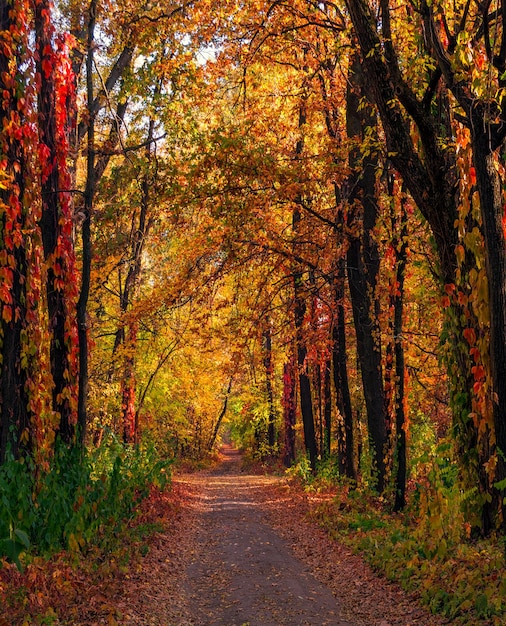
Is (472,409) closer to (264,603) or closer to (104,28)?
(264,603)

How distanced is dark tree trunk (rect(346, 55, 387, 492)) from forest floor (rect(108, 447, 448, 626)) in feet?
7.59

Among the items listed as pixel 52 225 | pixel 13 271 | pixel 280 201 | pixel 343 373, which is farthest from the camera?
pixel 343 373

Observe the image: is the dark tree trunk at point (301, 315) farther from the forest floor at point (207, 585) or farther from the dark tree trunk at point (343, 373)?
the forest floor at point (207, 585)

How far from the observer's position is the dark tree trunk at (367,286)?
39.0 ft

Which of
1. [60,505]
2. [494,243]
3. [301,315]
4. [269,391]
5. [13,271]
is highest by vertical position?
[301,315]

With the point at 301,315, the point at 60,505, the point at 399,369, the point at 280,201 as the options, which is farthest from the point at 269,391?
the point at 60,505

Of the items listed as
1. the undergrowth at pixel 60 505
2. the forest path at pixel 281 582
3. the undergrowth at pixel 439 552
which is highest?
the undergrowth at pixel 60 505


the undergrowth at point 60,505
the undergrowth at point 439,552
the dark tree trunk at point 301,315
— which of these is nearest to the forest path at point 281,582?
the undergrowth at point 439,552

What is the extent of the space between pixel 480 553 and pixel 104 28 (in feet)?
33.0

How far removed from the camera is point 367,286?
12.1 m

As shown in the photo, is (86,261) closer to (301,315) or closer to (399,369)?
(399,369)

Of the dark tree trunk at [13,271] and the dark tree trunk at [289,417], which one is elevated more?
the dark tree trunk at [13,271]

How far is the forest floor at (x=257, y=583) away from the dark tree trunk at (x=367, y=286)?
2.31 m

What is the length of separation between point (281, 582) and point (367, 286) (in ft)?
21.6
